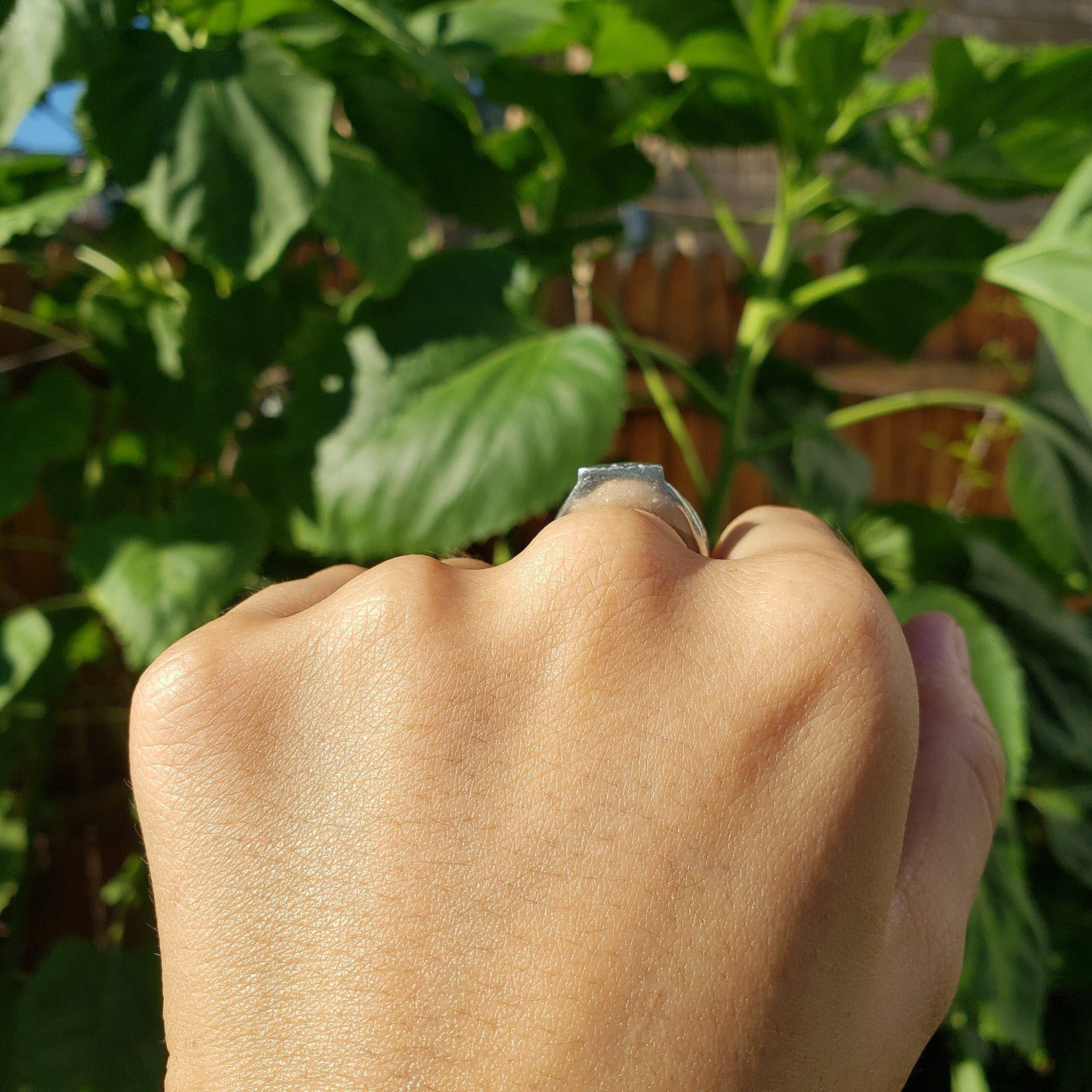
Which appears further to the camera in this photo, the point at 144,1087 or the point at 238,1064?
the point at 144,1087

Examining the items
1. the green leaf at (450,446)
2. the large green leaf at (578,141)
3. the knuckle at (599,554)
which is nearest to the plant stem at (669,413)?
the large green leaf at (578,141)

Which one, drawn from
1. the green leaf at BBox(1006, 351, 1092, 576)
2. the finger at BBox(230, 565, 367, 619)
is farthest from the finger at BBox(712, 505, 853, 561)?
the green leaf at BBox(1006, 351, 1092, 576)

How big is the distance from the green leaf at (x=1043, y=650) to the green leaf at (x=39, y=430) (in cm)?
110

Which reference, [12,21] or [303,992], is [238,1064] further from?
[12,21]

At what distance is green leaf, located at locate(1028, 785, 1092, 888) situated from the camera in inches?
52.3

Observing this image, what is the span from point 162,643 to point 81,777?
1002mm

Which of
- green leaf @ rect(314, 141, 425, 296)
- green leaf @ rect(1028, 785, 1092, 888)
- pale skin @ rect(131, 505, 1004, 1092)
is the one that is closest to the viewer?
pale skin @ rect(131, 505, 1004, 1092)

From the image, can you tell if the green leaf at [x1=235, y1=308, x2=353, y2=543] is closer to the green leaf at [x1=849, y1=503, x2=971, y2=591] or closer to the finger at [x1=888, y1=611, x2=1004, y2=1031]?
the finger at [x1=888, y1=611, x2=1004, y2=1031]

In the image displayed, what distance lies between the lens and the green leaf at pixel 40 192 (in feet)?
2.88

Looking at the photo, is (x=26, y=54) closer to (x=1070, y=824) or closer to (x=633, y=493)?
(x=633, y=493)

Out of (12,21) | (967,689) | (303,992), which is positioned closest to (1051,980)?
(967,689)

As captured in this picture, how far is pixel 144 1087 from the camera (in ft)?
3.24

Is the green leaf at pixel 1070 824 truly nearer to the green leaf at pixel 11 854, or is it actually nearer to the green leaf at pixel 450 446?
the green leaf at pixel 450 446

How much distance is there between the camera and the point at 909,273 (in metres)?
1.19
